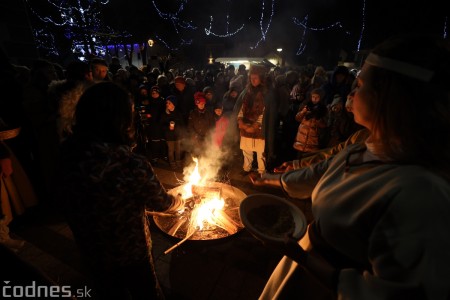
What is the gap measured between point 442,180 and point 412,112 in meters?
0.33

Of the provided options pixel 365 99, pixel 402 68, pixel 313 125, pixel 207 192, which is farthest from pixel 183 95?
pixel 402 68

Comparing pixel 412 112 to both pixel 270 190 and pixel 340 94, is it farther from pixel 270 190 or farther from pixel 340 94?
pixel 340 94

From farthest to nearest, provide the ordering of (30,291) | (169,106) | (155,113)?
(155,113)
(169,106)
(30,291)

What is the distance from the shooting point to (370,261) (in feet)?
3.81

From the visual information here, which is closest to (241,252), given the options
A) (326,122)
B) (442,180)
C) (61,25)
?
(442,180)

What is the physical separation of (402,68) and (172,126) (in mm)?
6083

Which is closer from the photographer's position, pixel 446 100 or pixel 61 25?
pixel 446 100

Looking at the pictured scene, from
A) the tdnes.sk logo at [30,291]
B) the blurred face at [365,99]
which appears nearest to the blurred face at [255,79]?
the blurred face at [365,99]

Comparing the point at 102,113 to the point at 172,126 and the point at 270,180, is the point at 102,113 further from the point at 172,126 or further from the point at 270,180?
the point at 172,126

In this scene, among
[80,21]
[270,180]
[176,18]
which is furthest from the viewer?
[176,18]

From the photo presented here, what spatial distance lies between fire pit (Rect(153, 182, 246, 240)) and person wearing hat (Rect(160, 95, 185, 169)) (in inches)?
104

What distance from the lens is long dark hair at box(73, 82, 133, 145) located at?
5.81 ft

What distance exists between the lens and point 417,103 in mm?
1045

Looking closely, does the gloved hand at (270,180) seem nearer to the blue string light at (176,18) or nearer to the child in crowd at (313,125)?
the child in crowd at (313,125)
